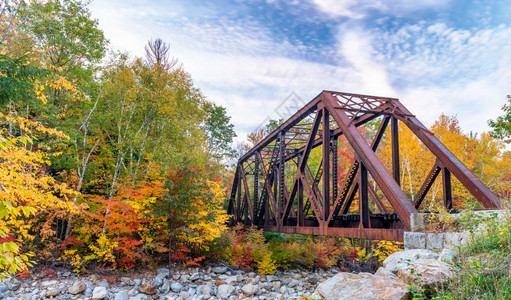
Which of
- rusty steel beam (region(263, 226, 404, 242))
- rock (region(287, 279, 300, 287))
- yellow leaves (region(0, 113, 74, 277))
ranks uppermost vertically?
yellow leaves (region(0, 113, 74, 277))

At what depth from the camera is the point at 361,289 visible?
5.02 metres

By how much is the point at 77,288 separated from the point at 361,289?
854 cm

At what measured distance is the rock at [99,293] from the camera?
924 cm

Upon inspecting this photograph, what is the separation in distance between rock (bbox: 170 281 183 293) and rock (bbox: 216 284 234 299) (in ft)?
4.25

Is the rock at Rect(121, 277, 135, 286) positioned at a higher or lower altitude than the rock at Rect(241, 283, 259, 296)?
higher

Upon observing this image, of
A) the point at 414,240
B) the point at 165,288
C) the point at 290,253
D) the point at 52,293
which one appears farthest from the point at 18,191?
the point at 290,253

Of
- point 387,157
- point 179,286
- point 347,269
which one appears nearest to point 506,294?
point 179,286

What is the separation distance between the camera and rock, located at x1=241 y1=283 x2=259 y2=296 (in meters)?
10.6

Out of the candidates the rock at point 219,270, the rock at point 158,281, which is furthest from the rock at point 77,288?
the rock at point 219,270

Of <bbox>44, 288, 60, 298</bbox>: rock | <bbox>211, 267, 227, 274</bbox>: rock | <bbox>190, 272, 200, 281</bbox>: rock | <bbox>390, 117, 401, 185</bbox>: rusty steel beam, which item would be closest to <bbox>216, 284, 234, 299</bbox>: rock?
<bbox>190, 272, 200, 281</bbox>: rock

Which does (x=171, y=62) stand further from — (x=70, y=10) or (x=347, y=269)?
(x=347, y=269)

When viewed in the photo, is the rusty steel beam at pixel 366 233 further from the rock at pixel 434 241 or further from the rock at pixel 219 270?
the rock at pixel 219 270

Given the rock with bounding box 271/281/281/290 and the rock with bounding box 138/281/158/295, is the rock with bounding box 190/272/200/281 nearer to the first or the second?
the rock with bounding box 138/281/158/295

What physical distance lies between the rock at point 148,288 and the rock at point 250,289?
9.44 feet
